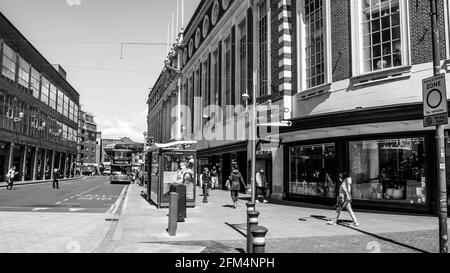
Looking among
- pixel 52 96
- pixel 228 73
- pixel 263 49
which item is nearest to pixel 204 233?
pixel 263 49

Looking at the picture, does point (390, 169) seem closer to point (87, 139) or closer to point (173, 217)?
point (173, 217)

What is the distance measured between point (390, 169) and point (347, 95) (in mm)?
3623

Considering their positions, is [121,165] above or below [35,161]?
below

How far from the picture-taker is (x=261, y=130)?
82.8ft

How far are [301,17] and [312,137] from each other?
641 centimetres

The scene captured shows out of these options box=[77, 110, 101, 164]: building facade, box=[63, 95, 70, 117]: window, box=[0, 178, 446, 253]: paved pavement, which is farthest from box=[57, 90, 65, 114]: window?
box=[0, 178, 446, 253]: paved pavement

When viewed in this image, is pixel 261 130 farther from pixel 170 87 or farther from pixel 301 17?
pixel 170 87

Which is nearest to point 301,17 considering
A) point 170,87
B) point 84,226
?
point 84,226

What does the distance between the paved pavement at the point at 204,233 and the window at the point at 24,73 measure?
131 ft

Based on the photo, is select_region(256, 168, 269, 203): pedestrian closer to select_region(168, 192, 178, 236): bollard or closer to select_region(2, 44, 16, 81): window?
select_region(168, 192, 178, 236): bollard

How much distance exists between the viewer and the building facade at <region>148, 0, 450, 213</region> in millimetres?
15328

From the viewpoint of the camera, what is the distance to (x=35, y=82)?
5672 centimetres

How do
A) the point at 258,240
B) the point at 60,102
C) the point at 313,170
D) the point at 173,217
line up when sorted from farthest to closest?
the point at 60,102 → the point at 313,170 → the point at 173,217 → the point at 258,240

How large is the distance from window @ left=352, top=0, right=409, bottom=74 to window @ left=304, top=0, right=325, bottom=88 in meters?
2.37
